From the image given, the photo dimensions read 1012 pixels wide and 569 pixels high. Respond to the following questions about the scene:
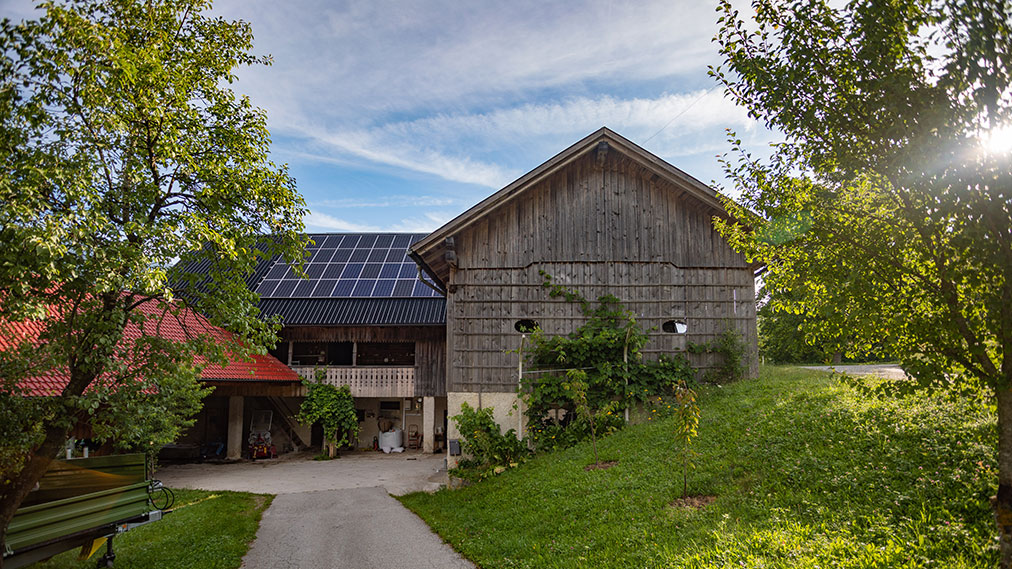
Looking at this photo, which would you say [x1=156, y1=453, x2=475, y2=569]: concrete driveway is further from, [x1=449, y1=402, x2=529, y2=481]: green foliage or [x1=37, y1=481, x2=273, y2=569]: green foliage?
[x1=449, y1=402, x2=529, y2=481]: green foliage

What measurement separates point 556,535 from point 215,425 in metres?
20.8

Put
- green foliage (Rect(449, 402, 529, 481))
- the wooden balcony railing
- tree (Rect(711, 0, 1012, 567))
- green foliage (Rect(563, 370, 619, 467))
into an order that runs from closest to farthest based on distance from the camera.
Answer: tree (Rect(711, 0, 1012, 567)) → green foliage (Rect(563, 370, 619, 467)) → green foliage (Rect(449, 402, 529, 481)) → the wooden balcony railing

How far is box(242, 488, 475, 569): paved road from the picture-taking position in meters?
8.97

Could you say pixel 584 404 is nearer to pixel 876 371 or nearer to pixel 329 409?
pixel 876 371

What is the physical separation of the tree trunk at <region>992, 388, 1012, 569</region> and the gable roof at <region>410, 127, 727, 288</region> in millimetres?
10529

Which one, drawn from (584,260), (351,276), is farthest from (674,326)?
(351,276)

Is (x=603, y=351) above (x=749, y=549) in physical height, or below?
above

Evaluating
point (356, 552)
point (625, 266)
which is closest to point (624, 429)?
point (625, 266)

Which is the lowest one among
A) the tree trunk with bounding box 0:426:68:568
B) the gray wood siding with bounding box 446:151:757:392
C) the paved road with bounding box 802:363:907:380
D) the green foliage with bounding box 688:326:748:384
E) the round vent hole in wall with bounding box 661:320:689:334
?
the tree trunk with bounding box 0:426:68:568

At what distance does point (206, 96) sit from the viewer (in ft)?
24.3

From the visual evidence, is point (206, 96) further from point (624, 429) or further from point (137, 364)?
point (624, 429)

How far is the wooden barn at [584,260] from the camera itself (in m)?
15.4

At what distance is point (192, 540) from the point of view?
407 inches

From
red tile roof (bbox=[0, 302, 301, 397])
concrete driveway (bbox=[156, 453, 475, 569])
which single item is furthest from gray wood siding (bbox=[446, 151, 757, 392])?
red tile roof (bbox=[0, 302, 301, 397])
